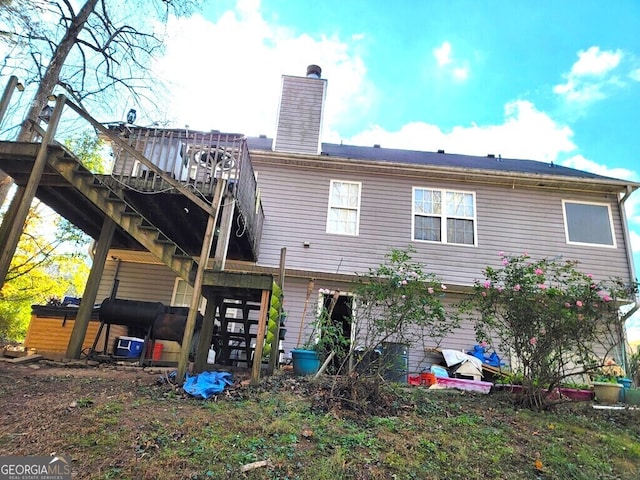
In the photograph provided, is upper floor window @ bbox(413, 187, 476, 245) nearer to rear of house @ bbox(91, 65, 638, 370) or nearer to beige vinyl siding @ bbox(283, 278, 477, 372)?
rear of house @ bbox(91, 65, 638, 370)

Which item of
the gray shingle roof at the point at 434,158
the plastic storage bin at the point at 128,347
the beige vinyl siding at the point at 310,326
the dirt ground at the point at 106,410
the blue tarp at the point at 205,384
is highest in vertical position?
the gray shingle roof at the point at 434,158

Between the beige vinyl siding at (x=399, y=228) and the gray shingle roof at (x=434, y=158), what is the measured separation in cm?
93

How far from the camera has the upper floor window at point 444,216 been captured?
914 centimetres

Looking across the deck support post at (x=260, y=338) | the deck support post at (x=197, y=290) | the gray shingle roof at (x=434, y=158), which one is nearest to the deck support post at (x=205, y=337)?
the deck support post at (x=197, y=290)

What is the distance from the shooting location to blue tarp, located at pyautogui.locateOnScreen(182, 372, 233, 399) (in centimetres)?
430

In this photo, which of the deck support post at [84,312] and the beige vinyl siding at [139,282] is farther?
the beige vinyl siding at [139,282]

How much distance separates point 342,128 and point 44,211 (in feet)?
35.5

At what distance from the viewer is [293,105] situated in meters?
10.1

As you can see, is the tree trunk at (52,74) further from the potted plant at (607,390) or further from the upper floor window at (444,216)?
the potted plant at (607,390)

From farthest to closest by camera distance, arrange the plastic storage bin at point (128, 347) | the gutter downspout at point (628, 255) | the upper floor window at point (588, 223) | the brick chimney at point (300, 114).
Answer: the brick chimney at point (300, 114) → the upper floor window at point (588, 223) → the gutter downspout at point (628, 255) → the plastic storage bin at point (128, 347)

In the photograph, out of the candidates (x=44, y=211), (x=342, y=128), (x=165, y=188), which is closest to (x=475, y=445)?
(x=165, y=188)

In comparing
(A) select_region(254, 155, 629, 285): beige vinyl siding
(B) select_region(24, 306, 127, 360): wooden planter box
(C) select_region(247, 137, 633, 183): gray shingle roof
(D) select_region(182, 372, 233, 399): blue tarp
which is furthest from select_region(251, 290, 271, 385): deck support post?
(C) select_region(247, 137, 633, 183): gray shingle roof

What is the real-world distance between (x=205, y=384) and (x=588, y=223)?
9.52m

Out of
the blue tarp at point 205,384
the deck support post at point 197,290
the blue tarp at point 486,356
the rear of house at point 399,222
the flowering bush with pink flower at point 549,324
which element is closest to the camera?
the blue tarp at point 205,384
